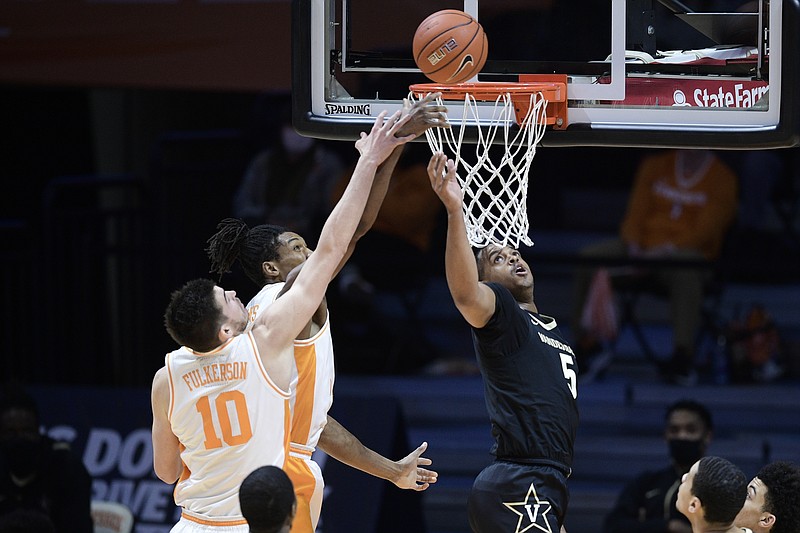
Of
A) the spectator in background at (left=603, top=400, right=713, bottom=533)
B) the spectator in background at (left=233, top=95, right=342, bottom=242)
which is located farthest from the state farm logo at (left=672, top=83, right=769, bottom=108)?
the spectator in background at (left=233, top=95, right=342, bottom=242)

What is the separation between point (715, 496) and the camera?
179 inches

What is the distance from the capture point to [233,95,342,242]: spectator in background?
9.47 m

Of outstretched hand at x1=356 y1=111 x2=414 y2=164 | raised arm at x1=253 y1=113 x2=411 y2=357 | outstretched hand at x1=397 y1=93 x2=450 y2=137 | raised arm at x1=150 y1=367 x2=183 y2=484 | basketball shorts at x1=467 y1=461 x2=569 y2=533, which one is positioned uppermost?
outstretched hand at x1=397 y1=93 x2=450 y2=137

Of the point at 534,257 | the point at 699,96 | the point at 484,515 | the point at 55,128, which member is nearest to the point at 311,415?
the point at 484,515

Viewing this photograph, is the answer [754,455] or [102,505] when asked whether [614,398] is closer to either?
[754,455]

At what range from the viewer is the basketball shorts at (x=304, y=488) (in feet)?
15.7

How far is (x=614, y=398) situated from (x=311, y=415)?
4755mm

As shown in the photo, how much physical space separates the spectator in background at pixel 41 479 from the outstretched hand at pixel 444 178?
353cm

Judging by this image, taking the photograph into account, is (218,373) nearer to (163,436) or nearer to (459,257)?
(163,436)

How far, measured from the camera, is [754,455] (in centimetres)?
847

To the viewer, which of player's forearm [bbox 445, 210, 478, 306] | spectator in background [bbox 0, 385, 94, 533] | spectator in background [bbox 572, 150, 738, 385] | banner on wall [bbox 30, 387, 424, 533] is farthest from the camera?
spectator in background [bbox 572, 150, 738, 385]

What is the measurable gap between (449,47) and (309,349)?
120cm

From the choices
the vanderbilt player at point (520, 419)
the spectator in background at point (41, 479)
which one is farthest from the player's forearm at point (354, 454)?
the spectator in background at point (41, 479)

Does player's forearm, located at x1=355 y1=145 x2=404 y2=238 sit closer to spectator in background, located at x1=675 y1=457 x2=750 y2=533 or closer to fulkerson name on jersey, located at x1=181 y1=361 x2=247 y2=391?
fulkerson name on jersey, located at x1=181 y1=361 x2=247 y2=391
